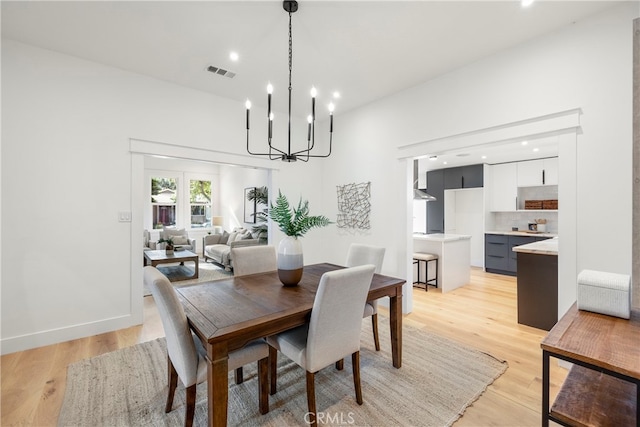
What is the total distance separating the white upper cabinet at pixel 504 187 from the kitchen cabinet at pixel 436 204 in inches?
42.2

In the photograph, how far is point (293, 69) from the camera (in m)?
3.04

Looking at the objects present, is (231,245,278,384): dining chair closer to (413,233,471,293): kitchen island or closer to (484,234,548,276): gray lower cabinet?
(413,233,471,293): kitchen island

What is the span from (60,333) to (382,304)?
3618 millimetres

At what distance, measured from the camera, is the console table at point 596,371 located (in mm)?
1035

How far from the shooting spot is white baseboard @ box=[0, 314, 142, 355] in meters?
2.54

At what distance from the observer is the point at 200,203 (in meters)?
8.88

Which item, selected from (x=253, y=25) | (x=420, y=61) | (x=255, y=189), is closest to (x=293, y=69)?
(x=253, y=25)

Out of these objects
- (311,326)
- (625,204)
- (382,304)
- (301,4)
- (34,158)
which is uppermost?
(301,4)

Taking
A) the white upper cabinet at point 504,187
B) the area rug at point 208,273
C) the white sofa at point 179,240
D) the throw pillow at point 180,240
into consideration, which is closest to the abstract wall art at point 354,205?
the area rug at point 208,273

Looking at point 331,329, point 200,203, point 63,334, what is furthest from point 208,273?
point 331,329

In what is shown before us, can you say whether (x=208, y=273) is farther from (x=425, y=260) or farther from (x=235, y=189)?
(x=425, y=260)

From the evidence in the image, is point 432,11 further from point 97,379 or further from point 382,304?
point 97,379

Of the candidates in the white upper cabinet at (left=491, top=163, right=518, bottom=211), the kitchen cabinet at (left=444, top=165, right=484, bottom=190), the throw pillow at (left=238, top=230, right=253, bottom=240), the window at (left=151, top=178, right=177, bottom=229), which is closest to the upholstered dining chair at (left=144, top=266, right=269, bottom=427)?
the throw pillow at (left=238, top=230, right=253, bottom=240)

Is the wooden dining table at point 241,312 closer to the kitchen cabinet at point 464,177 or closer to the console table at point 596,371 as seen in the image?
the console table at point 596,371
